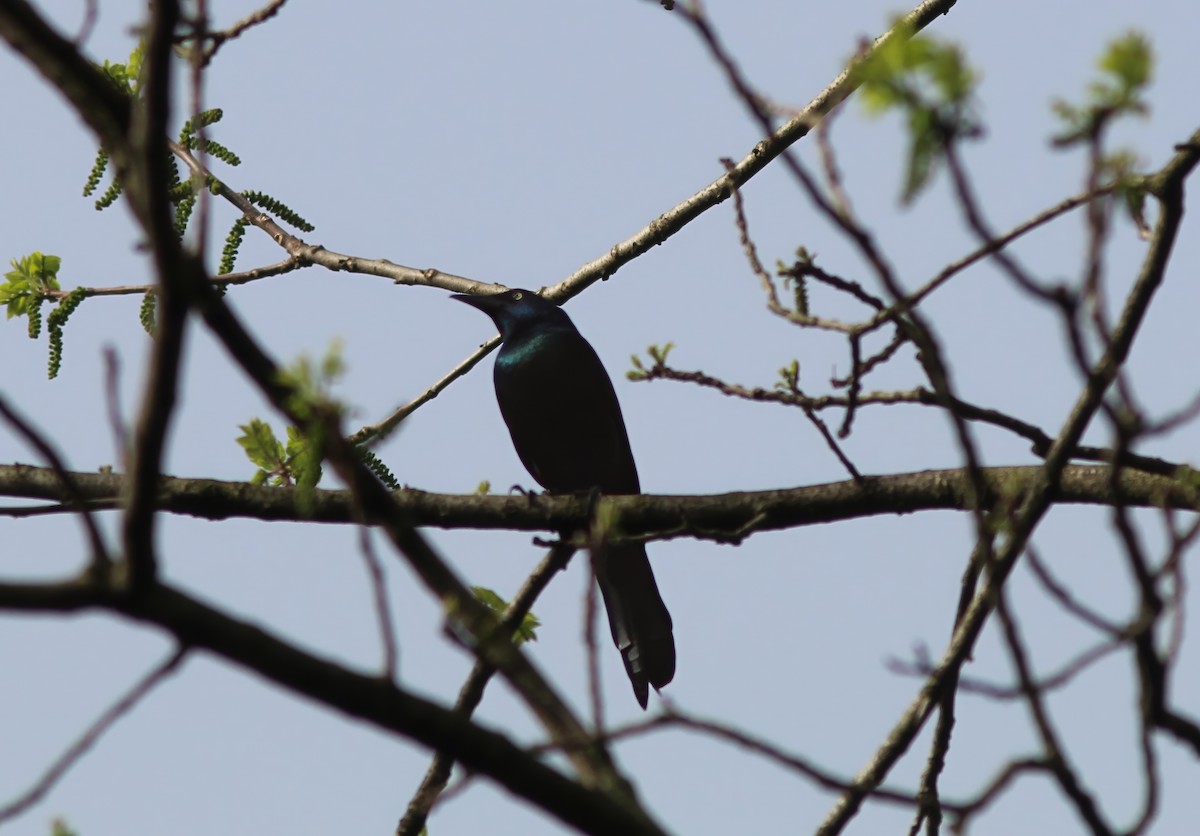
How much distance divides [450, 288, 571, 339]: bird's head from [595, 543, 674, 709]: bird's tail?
148cm

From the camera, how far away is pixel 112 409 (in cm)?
202

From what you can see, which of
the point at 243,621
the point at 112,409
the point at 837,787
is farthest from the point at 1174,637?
the point at 112,409

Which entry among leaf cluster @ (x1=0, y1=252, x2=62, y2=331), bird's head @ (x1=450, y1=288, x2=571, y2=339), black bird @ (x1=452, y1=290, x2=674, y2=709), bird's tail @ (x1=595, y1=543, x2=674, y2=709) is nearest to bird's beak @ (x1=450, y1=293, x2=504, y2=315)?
bird's head @ (x1=450, y1=288, x2=571, y2=339)

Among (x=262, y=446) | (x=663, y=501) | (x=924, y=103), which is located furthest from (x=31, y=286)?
(x=924, y=103)

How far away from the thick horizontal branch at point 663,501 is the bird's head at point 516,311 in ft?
9.67

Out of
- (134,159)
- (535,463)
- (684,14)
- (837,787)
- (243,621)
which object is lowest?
(243,621)

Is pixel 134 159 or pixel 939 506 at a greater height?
pixel 939 506

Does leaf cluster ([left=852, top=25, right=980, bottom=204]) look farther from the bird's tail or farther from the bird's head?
the bird's head

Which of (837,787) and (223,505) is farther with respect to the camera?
(223,505)

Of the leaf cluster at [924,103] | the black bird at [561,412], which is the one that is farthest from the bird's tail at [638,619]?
the leaf cluster at [924,103]

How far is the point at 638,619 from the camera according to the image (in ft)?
19.7

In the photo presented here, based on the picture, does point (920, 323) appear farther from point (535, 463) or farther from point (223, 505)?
point (535, 463)

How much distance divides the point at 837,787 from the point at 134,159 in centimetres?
137

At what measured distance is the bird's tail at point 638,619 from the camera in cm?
589
